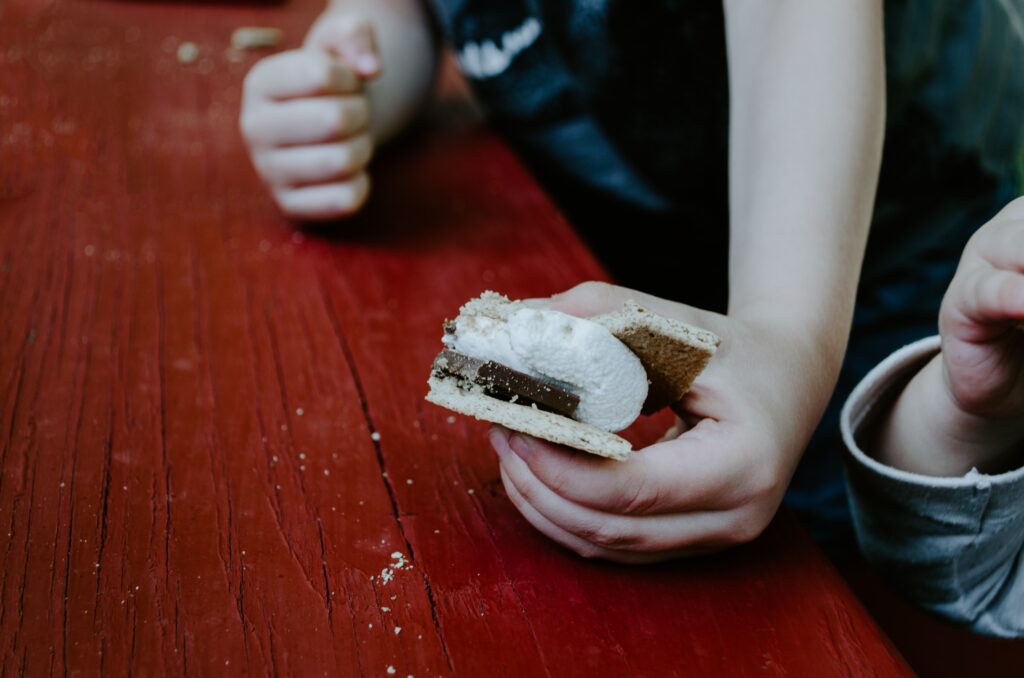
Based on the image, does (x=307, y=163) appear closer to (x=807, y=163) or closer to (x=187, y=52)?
(x=807, y=163)

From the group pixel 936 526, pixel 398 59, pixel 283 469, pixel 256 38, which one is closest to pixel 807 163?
pixel 936 526

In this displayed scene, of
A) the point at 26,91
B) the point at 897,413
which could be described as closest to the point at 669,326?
the point at 897,413

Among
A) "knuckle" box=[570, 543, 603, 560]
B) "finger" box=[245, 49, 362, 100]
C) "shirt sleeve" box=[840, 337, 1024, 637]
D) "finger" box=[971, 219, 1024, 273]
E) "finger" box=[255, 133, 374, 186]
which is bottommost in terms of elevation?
"shirt sleeve" box=[840, 337, 1024, 637]

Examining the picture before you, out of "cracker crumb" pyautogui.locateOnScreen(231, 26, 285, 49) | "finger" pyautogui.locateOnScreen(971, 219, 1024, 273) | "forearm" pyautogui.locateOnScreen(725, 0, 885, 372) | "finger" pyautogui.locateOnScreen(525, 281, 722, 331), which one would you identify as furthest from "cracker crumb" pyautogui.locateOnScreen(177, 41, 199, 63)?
"finger" pyautogui.locateOnScreen(971, 219, 1024, 273)

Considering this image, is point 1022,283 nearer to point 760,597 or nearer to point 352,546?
point 760,597

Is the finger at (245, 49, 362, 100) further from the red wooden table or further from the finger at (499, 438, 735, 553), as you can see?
the finger at (499, 438, 735, 553)
